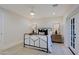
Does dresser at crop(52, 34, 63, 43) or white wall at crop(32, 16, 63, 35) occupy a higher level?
white wall at crop(32, 16, 63, 35)

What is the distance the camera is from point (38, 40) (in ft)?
13.5

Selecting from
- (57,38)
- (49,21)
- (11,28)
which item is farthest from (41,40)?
(49,21)

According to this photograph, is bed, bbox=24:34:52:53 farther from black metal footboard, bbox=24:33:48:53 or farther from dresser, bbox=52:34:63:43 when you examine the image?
dresser, bbox=52:34:63:43

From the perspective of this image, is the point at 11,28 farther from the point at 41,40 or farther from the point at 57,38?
the point at 57,38

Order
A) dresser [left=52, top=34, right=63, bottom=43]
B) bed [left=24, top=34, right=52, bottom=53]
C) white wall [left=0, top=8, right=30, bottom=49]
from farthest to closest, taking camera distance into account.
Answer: dresser [left=52, top=34, right=63, bottom=43] → white wall [left=0, top=8, right=30, bottom=49] → bed [left=24, top=34, right=52, bottom=53]

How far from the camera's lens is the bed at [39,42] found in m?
3.83

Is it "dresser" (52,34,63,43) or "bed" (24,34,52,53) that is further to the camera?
"dresser" (52,34,63,43)

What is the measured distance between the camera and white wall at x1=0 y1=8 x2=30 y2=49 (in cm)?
407

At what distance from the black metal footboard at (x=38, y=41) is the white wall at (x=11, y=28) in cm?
84

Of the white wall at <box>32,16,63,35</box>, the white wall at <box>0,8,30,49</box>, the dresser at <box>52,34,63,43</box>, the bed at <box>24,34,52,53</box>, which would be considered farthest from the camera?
the white wall at <box>32,16,63,35</box>

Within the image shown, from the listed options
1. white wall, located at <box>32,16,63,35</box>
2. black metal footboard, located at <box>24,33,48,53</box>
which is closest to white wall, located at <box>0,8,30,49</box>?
black metal footboard, located at <box>24,33,48,53</box>
